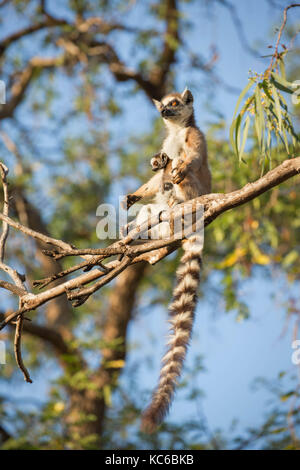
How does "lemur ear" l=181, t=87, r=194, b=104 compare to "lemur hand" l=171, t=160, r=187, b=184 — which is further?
"lemur ear" l=181, t=87, r=194, b=104

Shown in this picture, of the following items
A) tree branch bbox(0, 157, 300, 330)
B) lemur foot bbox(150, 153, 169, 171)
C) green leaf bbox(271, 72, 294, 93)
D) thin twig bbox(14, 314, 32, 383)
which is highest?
lemur foot bbox(150, 153, 169, 171)

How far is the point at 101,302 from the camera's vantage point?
12352 mm

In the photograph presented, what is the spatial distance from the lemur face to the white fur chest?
168 millimetres

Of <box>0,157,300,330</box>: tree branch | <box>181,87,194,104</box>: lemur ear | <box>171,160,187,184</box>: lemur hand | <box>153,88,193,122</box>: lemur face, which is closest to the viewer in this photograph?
<box>0,157,300,330</box>: tree branch

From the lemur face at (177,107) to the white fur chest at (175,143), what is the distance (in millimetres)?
168

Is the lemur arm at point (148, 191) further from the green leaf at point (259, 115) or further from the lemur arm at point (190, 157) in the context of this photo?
the green leaf at point (259, 115)

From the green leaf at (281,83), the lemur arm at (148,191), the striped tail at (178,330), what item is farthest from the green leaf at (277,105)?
the lemur arm at (148,191)

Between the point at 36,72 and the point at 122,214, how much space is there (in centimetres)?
855

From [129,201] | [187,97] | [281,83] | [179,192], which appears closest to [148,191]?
[129,201]

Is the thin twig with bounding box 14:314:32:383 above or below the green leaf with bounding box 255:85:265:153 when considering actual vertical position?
below

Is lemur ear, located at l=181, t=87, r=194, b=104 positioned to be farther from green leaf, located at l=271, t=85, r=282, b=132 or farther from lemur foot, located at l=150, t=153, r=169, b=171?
green leaf, located at l=271, t=85, r=282, b=132

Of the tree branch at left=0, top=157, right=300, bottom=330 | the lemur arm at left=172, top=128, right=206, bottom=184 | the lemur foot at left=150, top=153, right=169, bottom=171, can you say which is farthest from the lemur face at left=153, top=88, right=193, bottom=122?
the tree branch at left=0, top=157, right=300, bottom=330

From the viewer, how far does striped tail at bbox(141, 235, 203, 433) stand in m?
3.26
